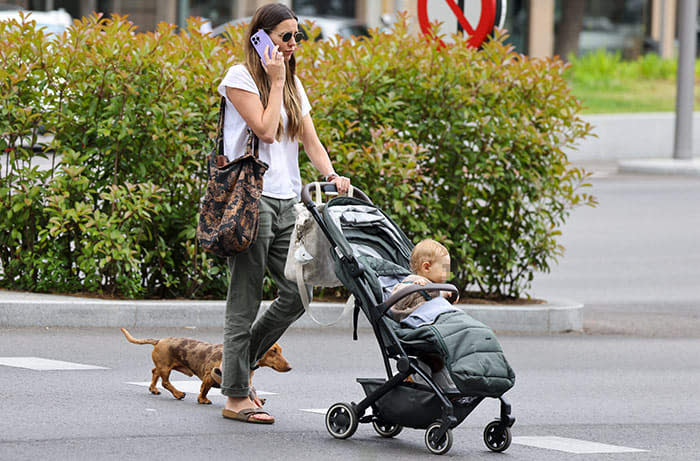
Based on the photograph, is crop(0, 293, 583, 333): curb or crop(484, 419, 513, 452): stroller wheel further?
crop(0, 293, 583, 333): curb

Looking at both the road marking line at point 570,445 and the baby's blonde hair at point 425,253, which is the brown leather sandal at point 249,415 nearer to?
the baby's blonde hair at point 425,253

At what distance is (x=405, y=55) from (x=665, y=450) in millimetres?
4801

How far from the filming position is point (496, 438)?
19.4 feet

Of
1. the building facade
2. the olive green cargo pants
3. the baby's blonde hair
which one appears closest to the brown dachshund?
the olive green cargo pants

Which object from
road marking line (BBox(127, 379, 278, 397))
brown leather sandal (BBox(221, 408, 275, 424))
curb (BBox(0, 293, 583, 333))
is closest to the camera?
brown leather sandal (BBox(221, 408, 275, 424))

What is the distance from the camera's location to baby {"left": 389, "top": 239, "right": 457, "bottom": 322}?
5.80 metres

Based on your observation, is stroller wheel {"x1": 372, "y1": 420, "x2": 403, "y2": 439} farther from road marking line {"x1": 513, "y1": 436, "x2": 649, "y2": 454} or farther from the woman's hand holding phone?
the woman's hand holding phone

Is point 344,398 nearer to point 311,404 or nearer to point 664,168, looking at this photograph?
point 311,404

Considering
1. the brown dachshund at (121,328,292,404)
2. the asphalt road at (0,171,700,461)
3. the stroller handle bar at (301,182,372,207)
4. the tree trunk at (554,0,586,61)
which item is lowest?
the asphalt road at (0,171,700,461)

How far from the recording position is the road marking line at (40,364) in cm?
755

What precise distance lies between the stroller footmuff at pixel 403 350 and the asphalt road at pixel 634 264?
4.46m

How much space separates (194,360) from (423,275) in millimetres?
1393

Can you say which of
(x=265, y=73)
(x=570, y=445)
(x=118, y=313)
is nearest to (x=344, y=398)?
(x=570, y=445)

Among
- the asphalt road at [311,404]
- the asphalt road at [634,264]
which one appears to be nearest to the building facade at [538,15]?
the asphalt road at [634,264]
